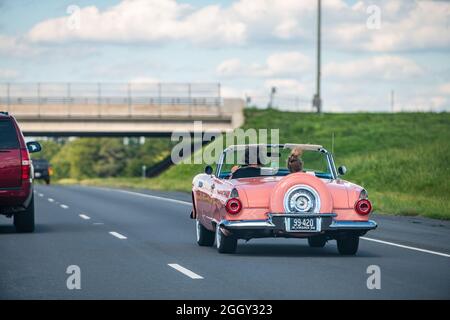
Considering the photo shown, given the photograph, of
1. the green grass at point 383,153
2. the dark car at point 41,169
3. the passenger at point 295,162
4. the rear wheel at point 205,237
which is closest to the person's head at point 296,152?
the passenger at point 295,162

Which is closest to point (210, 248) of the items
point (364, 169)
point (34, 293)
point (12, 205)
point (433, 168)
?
point (12, 205)

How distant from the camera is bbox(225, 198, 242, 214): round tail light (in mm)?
14305

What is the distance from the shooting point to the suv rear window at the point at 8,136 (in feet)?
63.5

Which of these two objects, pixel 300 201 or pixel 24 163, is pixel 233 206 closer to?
pixel 300 201

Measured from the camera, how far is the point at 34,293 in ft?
35.8

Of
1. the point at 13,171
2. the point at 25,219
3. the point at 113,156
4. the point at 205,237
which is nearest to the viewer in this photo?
the point at 205,237

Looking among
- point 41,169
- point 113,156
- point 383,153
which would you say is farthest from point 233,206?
point 113,156

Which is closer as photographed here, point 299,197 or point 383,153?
point 299,197

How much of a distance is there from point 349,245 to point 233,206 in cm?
192

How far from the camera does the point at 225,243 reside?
1510 centimetres

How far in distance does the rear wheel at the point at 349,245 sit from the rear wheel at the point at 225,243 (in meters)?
1.50
